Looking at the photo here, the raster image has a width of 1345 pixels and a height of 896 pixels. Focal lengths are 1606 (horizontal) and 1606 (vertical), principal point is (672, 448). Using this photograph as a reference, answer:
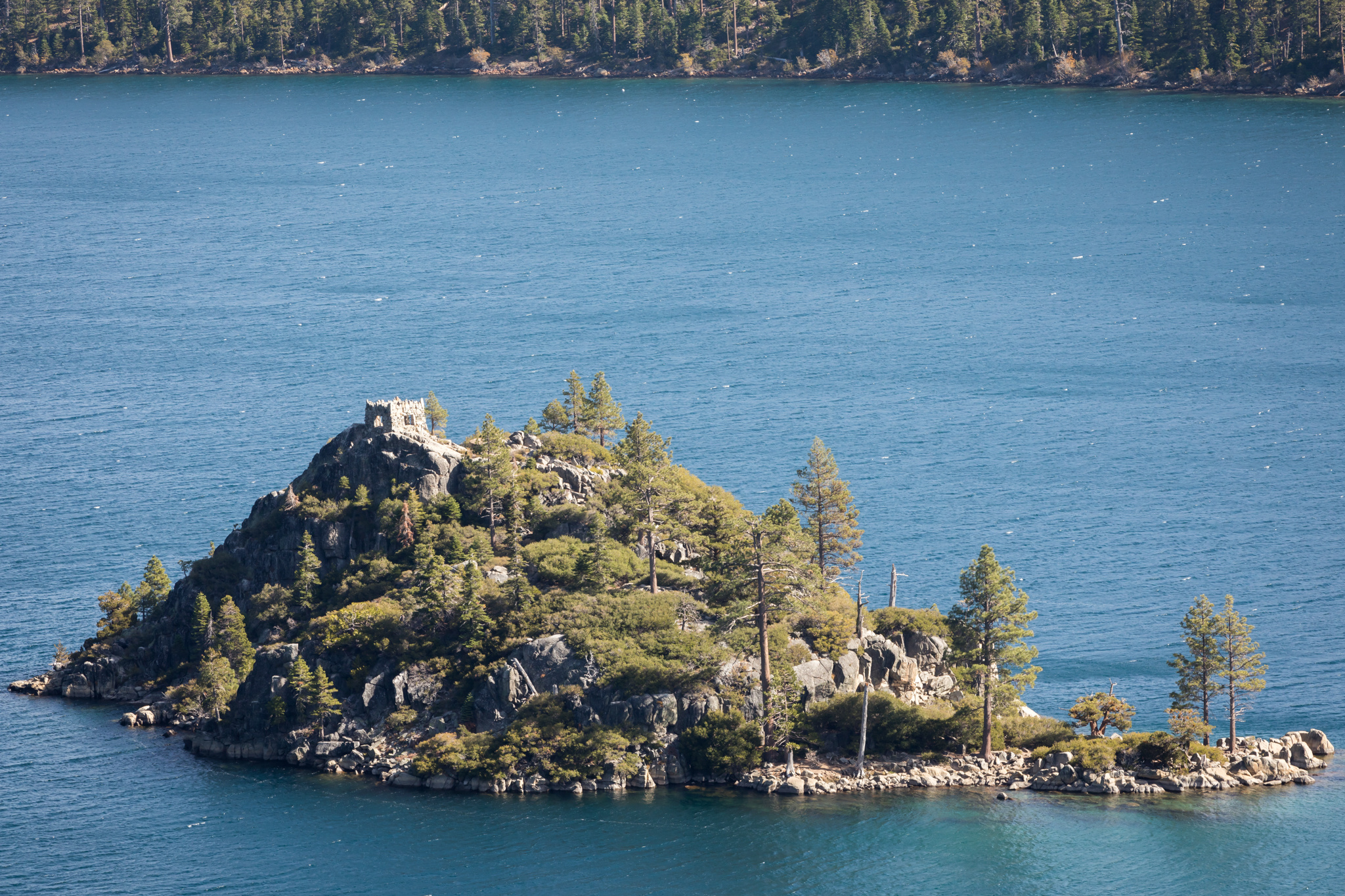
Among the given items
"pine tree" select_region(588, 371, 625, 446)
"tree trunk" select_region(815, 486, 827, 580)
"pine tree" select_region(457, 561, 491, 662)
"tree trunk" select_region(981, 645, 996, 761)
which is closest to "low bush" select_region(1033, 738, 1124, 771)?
"tree trunk" select_region(981, 645, 996, 761)

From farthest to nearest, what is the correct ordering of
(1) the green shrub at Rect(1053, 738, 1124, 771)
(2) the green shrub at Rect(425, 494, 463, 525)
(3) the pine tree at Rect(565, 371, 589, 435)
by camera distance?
(3) the pine tree at Rect(565, 371, 589, 435)
(2) the green shrub at Rect(425, 494, 463, 525)
(1) the green shrub at Rect(1053, 738, 1124, 771)

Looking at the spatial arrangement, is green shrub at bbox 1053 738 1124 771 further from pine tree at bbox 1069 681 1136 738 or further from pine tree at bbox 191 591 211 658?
pine tree at bbox 191 591 211 658

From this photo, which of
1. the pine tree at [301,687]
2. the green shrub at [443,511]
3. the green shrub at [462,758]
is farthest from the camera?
the green shrub at [443,511]

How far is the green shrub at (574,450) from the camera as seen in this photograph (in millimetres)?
131000

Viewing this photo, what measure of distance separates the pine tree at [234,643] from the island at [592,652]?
16cm

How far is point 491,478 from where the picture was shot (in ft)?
→ 398

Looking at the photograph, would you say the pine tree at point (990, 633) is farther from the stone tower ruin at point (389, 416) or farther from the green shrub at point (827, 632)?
the stone tower ruin at point (389, 416)

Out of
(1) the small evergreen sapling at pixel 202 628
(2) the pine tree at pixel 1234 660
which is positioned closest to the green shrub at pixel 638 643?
(1) the small evergreen sapling at pixel 202 628

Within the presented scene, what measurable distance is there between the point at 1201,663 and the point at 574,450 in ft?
169

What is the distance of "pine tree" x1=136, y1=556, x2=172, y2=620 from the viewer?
130m

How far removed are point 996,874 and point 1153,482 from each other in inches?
3086

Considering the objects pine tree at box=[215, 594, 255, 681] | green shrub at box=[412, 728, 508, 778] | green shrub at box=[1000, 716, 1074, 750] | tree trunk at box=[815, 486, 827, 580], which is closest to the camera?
green shrub at box=[412, 728, 508, 778]

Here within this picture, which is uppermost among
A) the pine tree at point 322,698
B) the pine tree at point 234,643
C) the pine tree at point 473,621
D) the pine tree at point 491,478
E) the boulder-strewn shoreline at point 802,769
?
the pine tree at point 491,478

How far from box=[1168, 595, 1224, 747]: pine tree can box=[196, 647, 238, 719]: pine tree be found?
66.4 meters
